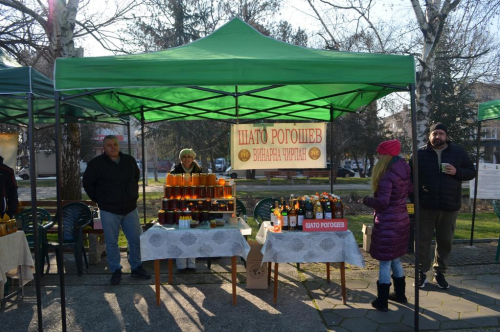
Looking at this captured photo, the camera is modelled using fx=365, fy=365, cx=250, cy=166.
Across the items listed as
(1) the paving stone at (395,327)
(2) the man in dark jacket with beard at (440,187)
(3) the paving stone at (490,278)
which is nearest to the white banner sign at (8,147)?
(1) the paving stone at (395,327)

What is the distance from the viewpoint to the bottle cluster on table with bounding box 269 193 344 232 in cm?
393

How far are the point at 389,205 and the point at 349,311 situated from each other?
1213 millimetres

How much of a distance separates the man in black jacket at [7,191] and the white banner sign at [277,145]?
2.85 metres

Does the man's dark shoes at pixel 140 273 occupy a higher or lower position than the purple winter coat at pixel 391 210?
lower

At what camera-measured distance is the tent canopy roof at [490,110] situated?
5656 mm

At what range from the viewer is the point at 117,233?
474 centimetres

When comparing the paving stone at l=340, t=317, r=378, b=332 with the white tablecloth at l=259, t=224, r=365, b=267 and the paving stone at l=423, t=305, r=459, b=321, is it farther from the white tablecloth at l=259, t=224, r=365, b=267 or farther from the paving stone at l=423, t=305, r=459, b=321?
the paving stone at l=423, t=305, r=459, b=321

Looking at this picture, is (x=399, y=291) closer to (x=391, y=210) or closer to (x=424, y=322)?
(x=424, y=322)

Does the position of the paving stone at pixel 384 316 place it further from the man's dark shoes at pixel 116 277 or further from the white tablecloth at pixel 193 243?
the man's dark shoes at pixel 116 277

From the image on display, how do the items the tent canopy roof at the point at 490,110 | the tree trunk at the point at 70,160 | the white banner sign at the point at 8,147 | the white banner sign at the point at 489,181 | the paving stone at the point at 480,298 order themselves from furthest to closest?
the tree trunk at the point at 70,160, the white banner sign at the point at 489,181, the white banner sign at the point at 8,147, the tent canopy roof at the point at 490,110, the paving stone at the point at 480,298

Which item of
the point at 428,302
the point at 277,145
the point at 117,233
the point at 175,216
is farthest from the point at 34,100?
the point at 428,302

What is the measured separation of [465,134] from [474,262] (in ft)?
46.3

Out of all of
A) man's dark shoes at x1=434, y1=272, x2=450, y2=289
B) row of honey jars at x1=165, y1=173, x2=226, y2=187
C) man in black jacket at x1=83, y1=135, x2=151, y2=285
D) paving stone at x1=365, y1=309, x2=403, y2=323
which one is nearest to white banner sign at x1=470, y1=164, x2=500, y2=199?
man's dark shoes at x1=434, y1=272, x2=450, y2=289

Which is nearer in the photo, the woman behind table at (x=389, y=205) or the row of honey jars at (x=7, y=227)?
the woman behind table at (x=389, y=205)
